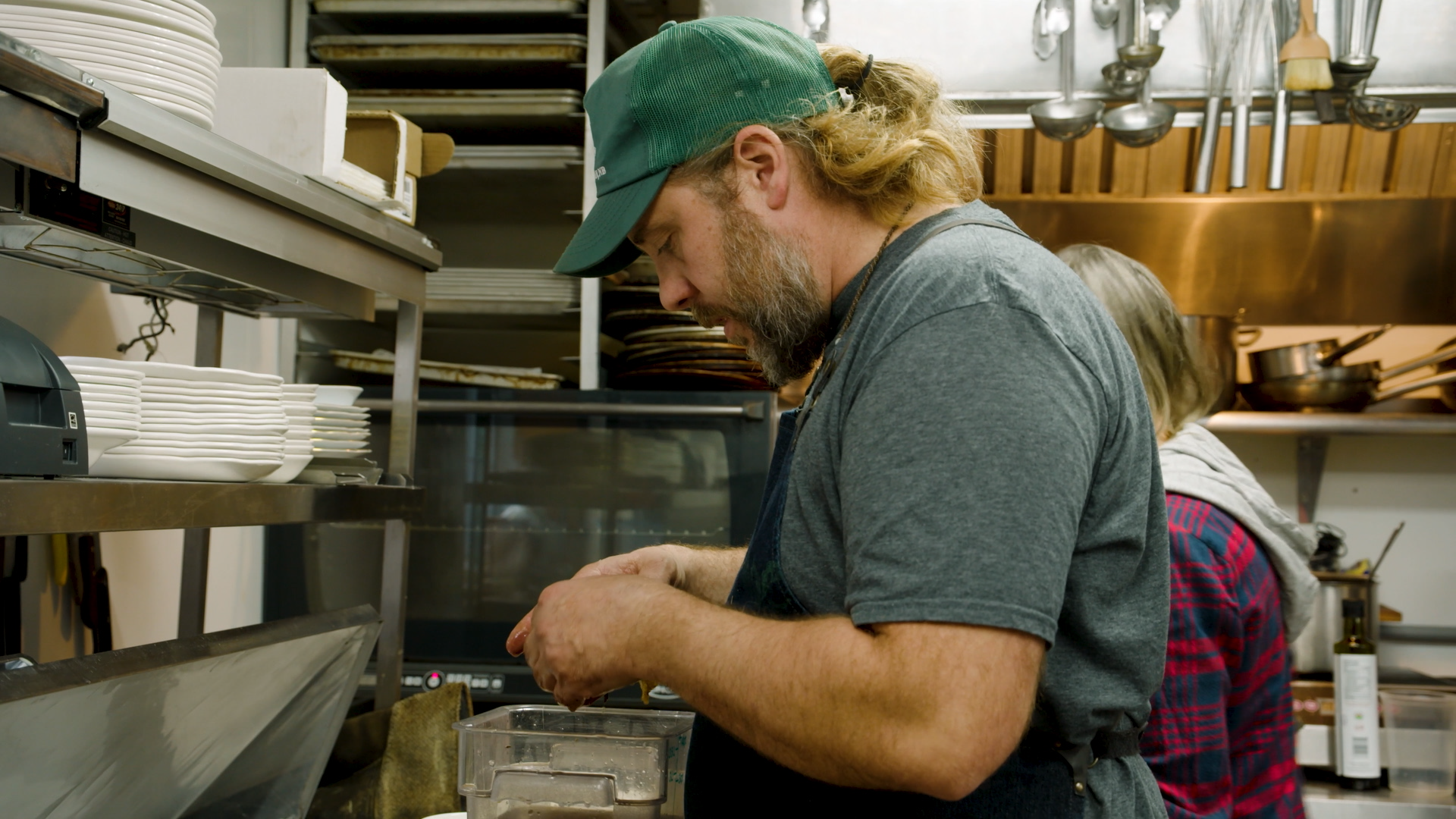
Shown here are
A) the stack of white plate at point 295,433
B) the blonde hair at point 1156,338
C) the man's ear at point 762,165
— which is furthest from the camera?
the blonde hair at point 1156,338

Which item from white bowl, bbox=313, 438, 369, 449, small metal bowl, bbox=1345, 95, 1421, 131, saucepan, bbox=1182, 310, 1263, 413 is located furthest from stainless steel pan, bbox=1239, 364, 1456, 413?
white bowl, bbox=313, 438, 369, 449

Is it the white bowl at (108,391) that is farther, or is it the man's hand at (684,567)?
the man's hand at (684,567)

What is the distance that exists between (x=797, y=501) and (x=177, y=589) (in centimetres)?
173

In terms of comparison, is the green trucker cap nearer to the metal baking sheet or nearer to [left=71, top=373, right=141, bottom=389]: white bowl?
[left=71, top=373, right=141, bottom=389]: white bowl

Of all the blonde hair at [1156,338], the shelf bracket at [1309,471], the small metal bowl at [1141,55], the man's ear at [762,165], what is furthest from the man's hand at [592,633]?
the shelf bracket at [1309,471]

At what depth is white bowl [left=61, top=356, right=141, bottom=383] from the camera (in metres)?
1.03

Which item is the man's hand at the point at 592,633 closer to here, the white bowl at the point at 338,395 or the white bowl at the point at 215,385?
the white bowl at the point at 215,385

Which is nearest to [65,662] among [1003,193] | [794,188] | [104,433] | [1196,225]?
[104,433]

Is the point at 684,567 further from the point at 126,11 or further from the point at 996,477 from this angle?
the point at 126,11

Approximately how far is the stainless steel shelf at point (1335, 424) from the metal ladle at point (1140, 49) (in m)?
0.84

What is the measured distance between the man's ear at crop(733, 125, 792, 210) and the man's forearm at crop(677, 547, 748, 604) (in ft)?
1.49

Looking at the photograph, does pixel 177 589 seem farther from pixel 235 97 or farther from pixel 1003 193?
pixel 1003 193

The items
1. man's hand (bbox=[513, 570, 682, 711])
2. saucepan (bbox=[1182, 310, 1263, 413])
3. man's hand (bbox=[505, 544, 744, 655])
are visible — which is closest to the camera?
man's hand (bbox=[513, 570, 682, 711])

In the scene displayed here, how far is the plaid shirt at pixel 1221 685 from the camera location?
4.55ft
